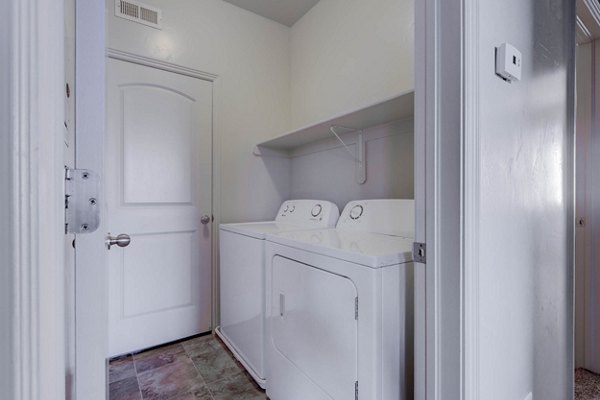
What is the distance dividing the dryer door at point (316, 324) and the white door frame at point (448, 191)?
264 millimetres

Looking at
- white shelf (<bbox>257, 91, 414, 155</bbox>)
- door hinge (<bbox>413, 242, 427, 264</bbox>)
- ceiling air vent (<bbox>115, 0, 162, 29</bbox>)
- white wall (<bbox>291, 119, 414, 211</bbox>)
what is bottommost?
door hinge (<bbox>413, 242, 427, 264</bbox>)

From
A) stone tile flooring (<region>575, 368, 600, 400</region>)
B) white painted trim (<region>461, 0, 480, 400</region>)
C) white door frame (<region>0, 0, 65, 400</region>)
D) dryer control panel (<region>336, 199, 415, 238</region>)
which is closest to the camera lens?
white door frame (<region>0, 0, 65, 400</region>)

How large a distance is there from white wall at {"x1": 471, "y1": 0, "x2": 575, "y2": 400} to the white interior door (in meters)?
1.98

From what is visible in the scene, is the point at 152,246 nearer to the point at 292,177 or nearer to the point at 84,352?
the point at 292,177

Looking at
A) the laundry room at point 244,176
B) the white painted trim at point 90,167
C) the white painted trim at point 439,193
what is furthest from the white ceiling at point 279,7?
the white painted trim at point 90,167

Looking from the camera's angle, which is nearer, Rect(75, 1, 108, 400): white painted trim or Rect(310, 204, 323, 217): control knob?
Rect(75, 1, 108, 400): white painted trim

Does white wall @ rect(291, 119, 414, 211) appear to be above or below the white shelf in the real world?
below

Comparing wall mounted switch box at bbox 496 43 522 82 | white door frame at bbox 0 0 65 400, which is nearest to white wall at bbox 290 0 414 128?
wall mounted switch box at bbox 496 43 522 82

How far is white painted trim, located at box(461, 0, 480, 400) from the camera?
0.76 m

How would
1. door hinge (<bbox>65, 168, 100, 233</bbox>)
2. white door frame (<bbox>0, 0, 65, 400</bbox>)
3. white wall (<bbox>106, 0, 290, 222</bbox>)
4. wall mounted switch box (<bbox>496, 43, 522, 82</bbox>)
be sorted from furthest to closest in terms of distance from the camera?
white wall (<bbox>106, 0, 290, 222</bbox>) → wall mounted switch box (<bbox>496, 43, 522, 82</bbox>) → door hinge (<bbox>65, 168, 100, 233</bbox>) → white door frame (<bbox>0, 0, 65, 400</bbox>)

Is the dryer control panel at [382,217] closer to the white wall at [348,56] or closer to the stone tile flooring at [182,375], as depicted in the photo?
the white wall at [348,56]

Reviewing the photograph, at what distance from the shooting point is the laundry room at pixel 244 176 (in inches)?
58.4

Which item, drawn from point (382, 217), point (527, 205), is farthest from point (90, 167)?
point (382, 217)

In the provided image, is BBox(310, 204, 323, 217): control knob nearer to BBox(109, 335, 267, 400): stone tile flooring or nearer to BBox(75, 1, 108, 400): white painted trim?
BBox(109, 335, 267, 400): stone tile flooring
